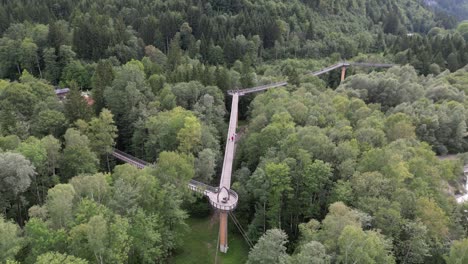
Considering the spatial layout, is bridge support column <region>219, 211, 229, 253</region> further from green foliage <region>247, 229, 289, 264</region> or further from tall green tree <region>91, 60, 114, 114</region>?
tall green tree <region>91, 60, 114, 114</region>

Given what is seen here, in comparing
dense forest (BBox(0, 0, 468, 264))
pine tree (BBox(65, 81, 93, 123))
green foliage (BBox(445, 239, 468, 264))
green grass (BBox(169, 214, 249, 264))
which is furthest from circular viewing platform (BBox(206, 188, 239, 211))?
pine tree (BBox(65, 81, 93, 123))

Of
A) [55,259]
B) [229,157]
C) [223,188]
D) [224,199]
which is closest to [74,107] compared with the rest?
[229,157]

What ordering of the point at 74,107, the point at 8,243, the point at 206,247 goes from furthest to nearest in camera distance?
the point at 74,107
the point at 206,247
the point at 8,243

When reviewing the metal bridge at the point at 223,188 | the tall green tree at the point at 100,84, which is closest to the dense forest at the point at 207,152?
the tall green tree at the point at 100,84

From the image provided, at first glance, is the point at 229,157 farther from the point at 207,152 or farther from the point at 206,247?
the point at 206,247

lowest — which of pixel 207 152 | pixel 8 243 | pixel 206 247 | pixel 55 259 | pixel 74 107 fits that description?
pixel 206 247
